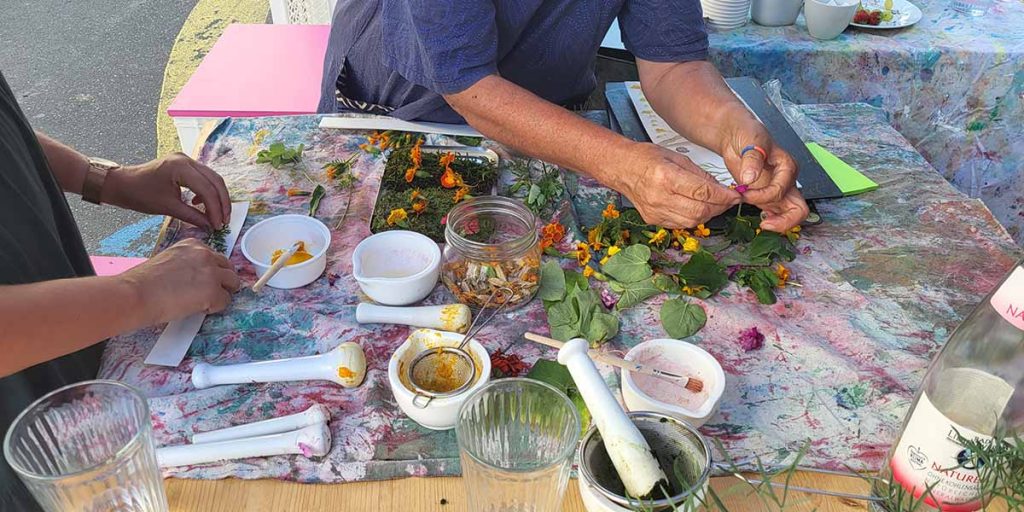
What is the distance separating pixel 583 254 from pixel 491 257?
0.26 meters

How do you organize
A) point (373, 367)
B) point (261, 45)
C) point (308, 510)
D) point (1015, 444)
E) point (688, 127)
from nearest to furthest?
point (1015, 444) < point (308, 510) < point (373, 367) < point (688, 127) < point (261, 45)

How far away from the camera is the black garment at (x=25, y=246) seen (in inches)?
47.0

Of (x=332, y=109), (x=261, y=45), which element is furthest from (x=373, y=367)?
(x=261, y=45)

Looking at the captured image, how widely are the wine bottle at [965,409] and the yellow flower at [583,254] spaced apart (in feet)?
2.26

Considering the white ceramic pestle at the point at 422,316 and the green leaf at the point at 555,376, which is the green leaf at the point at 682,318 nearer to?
the green leaf at the point at 555,376

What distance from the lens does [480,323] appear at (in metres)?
1.37

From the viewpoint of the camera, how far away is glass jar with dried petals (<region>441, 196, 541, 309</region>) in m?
1.36

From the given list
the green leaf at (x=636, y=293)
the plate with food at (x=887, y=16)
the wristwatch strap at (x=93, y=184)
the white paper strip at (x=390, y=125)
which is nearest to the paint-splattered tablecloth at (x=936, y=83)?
the plate with food at (x=887, y=16)

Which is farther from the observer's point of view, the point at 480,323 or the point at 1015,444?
the point at 480,323

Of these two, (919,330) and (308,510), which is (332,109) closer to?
(308,510)

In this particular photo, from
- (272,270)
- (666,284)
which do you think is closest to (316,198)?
(272,270)

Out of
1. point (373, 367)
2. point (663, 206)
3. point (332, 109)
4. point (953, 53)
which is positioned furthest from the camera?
point (953, 53)

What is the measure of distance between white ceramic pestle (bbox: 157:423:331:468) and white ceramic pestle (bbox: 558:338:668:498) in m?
0.43

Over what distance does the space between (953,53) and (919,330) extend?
1.84 metres
